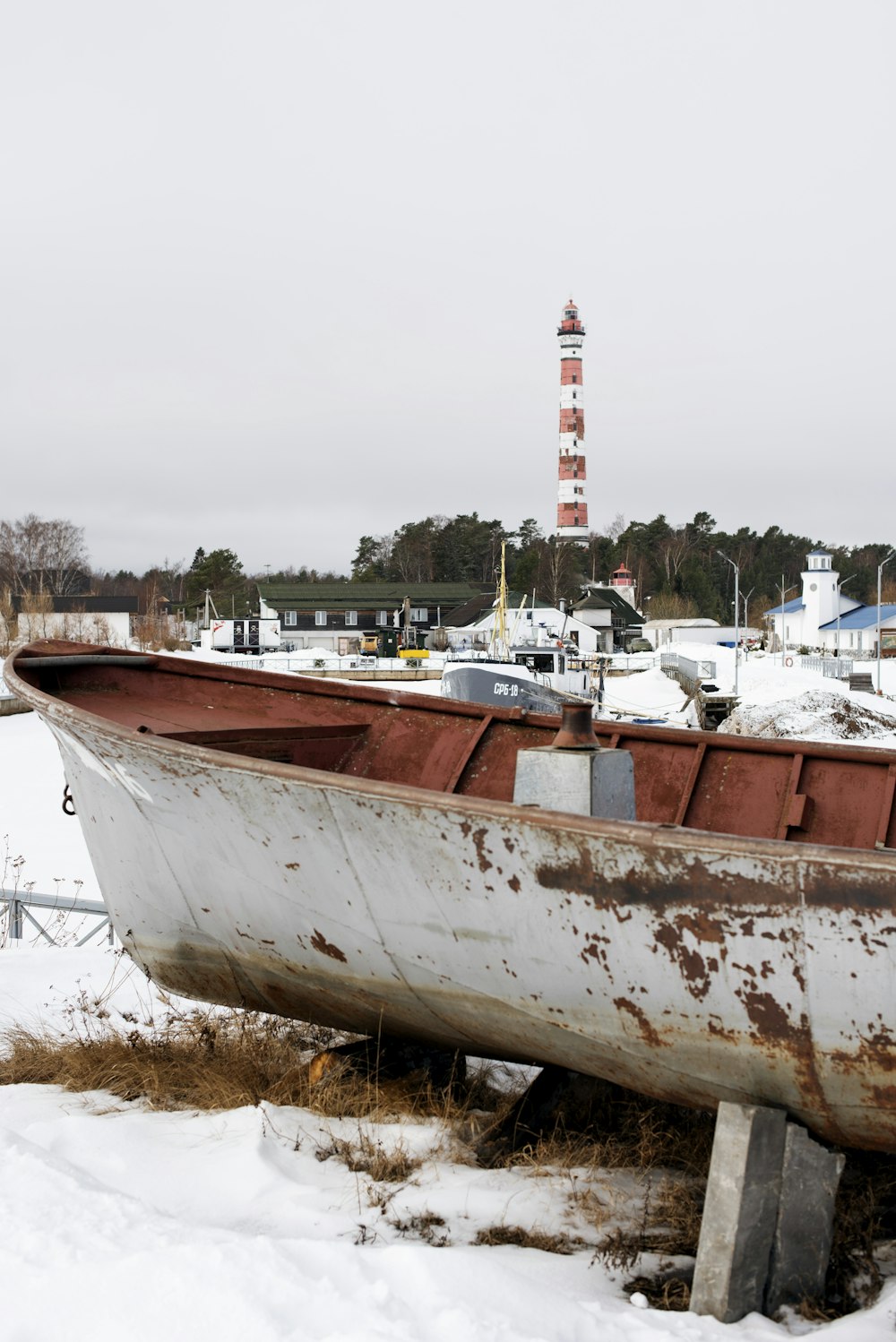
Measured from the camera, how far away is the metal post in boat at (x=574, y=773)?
5086mm

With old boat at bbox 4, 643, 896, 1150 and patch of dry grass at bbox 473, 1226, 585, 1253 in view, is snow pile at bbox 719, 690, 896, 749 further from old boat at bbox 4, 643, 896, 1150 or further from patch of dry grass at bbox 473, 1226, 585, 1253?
patch of dry grass at bbox 473, 1226, 585, 1253

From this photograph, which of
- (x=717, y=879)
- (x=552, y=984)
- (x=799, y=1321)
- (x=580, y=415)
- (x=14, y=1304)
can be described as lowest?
(x=799, y=1321)

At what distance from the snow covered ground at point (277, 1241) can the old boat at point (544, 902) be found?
61 cm

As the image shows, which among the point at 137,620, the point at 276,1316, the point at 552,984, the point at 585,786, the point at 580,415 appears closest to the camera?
the point at 276,1316

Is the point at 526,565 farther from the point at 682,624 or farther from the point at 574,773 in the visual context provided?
the point at 574,773

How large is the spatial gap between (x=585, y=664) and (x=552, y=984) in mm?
42157

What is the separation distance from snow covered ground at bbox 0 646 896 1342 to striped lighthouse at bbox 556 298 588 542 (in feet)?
287

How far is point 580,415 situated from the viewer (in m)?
89.6

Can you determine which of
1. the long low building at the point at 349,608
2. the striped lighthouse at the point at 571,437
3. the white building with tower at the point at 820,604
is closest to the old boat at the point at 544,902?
the long low building at the point at 349,608

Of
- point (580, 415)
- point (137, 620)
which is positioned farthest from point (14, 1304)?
point (580, 415)

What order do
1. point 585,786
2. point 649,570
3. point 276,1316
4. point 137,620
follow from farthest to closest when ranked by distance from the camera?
point 649,570 < point 137,620 < point 585,786 < point 276,1316

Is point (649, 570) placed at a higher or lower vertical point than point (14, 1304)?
higher

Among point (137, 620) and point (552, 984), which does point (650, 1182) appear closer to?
point (552, 984)

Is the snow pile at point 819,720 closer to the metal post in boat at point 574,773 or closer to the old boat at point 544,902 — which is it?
the old boat at point 544,902
